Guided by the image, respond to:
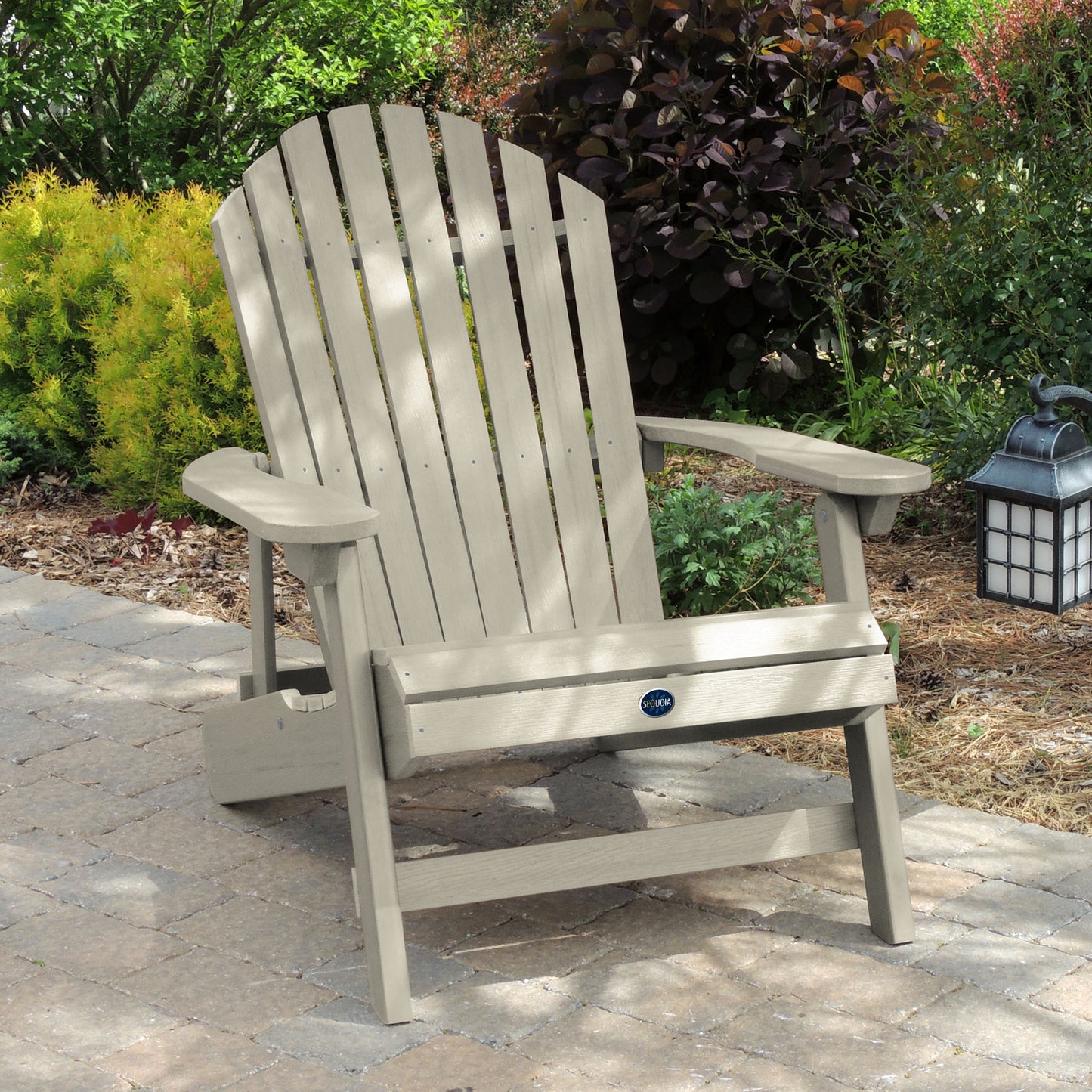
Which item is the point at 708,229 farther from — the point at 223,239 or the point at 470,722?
the point at 470,722

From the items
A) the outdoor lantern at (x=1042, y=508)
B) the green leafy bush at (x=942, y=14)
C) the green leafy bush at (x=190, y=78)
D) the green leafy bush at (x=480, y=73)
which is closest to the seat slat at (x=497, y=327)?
the outdoor lantern at (x=1042, y=508)

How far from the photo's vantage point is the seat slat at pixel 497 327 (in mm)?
2723

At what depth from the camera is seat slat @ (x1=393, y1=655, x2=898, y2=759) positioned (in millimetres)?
1922

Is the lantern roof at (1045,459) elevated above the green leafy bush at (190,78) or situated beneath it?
situated beneath

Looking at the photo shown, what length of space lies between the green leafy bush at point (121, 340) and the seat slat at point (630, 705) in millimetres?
2723

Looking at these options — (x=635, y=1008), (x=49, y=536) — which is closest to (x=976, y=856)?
(x=635, y=1008)

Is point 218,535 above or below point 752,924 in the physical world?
above

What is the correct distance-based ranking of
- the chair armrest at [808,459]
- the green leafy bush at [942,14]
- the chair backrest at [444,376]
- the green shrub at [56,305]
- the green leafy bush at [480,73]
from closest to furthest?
the chair armrest at [808,459], the chair backrest at [444,376], the green shrub at [56,305], the green leafy bush at [480,73], the green leafy bush at [942,14]

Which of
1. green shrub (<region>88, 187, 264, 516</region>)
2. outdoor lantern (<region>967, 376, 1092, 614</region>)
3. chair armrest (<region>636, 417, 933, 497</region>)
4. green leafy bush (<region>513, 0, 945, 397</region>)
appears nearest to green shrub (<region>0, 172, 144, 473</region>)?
green shrub (<region>88, 187, 264, 516</region>)

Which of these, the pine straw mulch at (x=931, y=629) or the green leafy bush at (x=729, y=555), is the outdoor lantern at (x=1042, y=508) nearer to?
the pine straw mulch at (x=931, y=629)

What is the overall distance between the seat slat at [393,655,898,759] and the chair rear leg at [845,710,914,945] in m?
0.12

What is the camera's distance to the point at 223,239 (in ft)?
8.34

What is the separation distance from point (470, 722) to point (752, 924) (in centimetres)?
64

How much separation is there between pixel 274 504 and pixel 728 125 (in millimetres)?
2993
